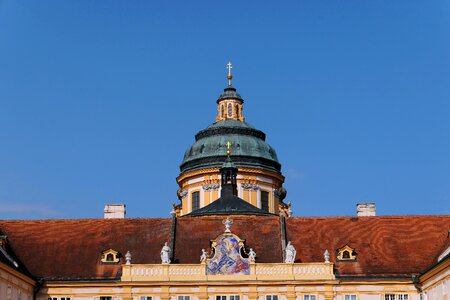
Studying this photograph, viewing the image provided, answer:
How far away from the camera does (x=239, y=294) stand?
6081 centimetres

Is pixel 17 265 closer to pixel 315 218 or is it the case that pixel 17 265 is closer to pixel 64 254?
pixel 64 254

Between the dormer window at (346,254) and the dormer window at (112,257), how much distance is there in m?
14.9

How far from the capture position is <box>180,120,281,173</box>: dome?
87.8 meters

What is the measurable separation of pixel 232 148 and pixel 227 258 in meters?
28.0

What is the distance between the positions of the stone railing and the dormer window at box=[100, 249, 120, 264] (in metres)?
1.67

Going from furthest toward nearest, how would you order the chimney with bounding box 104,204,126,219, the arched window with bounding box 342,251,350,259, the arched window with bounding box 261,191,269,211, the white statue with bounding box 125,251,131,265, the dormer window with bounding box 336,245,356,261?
the arched window with bounding box 261,191,269,211, the chimney with bounding box 104,204,126,219, the arched window with bounding box 342,251,350,259, the dormer window with bounding box 336,245,356,261, the white statue with bounding box 125,251,131,265

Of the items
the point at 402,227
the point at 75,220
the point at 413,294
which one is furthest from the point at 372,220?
the point at 75,220

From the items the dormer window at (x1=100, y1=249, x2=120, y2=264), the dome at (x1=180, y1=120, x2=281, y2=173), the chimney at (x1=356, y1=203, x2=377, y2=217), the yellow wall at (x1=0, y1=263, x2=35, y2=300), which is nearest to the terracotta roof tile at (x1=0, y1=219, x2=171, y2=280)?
the dormer window at (x1=100, y1=249, x2=120, y2=264)

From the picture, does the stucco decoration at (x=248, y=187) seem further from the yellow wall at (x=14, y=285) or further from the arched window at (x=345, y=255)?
the yellow wall at (x=14, y=285)

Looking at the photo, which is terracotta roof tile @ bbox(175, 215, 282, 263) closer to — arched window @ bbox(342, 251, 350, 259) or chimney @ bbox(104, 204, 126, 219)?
arched window @ bbox(342, 251, 350, 259)

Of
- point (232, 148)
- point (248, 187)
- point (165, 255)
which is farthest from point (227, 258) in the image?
point (232, 148)

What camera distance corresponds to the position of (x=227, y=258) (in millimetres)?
61656

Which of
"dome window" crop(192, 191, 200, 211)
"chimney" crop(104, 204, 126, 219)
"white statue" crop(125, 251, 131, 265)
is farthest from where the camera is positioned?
"dome window" crop(192, 191, 200, 211)

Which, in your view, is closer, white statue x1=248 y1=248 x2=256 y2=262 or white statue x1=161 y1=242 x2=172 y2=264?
white statue x1=161 y1=242 x2=172 y2=264
